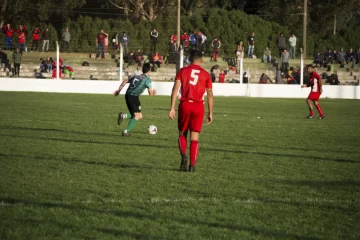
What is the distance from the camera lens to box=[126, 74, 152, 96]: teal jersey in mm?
16125

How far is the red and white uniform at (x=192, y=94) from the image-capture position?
1068 cm

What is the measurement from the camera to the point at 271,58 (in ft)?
139

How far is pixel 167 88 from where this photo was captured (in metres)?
38.1

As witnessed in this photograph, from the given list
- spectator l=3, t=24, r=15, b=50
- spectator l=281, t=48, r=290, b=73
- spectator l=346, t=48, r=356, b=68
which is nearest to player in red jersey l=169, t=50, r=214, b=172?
spectator l=281, t=48, r=290, b=73

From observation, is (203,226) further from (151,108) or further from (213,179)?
(151,108)

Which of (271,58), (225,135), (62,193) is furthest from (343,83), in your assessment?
(62,193)

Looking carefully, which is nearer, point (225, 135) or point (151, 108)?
point (225, 135)

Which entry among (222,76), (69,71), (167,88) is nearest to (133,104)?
(167,88)

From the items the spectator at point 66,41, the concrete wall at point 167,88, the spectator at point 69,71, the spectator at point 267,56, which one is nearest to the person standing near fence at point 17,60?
the concrete wall at point 167,88

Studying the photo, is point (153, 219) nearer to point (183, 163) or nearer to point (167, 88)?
point (183, 163)

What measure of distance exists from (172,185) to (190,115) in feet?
5.42

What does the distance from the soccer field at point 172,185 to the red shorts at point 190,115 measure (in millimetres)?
672

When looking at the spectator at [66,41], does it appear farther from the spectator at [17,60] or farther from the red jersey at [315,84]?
the red jersey at [315,84]

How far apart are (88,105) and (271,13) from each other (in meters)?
43.5
